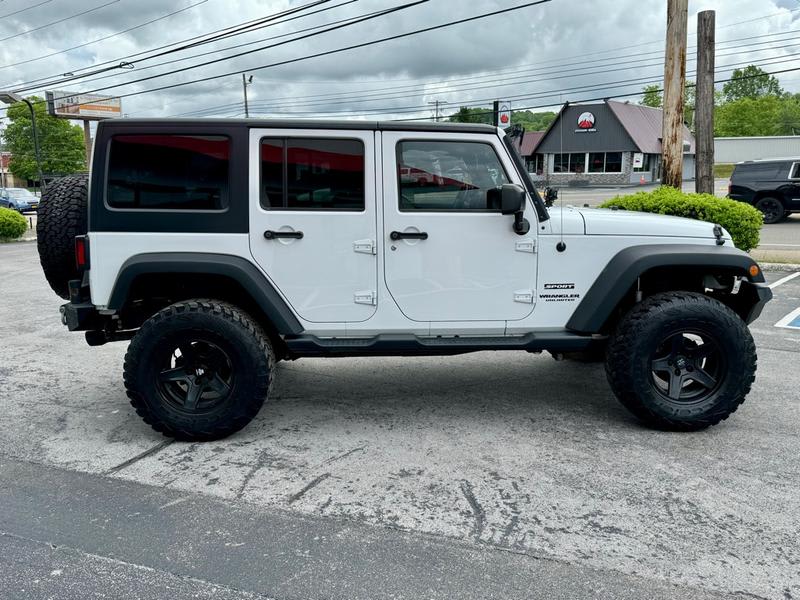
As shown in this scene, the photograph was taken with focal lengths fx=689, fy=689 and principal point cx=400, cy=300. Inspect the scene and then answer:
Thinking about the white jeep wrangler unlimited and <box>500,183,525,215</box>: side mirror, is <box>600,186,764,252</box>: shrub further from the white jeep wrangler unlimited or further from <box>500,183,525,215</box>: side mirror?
<box>500,183,525,215</box>: side mirror

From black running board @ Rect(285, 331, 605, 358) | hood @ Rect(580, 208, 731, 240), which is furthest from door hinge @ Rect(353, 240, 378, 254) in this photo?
hood @ Rect(580, 208, 731, 240)

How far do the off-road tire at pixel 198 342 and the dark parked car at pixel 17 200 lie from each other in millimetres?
35990

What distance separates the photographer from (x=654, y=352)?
4.36 metres

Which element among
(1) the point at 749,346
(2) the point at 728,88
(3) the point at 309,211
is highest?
(2) the point at 728,88

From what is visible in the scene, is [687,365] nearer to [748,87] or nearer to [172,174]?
[172,174]

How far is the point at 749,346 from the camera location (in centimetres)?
440

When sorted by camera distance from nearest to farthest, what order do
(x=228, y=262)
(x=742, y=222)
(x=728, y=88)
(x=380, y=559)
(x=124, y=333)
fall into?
(x=380, y=559) < (x=228, y=262) < (x=124, y=333) < (x=742, y=222) < (x=728, y=88)

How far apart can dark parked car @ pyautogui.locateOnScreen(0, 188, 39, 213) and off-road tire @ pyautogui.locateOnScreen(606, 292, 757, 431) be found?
37457mm

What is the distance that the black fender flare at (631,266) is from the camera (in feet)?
14.1

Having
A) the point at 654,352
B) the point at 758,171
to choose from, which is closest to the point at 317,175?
the point at 654,352

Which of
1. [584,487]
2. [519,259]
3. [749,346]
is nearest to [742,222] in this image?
[749,346]

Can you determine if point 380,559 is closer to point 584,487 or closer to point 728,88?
point 584,487

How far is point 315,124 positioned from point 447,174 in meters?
0.89

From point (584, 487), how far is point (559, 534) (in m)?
0.54
